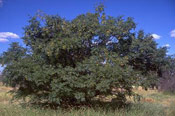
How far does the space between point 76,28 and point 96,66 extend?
197 centimetres

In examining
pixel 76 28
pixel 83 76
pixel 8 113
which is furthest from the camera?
pixel 76 28

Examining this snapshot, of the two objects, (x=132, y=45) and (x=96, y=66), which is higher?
(x=132, y=45)

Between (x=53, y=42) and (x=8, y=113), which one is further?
(x=53, y=42)

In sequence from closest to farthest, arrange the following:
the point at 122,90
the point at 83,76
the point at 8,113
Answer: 1. the point at 8,113
2. the point at 83,76
3. the point at 122,90

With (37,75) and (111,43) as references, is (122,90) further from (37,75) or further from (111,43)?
(37,75)

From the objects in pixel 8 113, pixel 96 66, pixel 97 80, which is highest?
pixel 96 66

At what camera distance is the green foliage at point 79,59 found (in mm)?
7383

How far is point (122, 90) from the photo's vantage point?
877 cm

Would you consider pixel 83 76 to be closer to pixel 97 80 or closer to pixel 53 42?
pixel 97 80

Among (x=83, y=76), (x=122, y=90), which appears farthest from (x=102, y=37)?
(x=122, y=90)

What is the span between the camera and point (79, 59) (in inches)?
348

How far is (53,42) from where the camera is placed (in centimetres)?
758

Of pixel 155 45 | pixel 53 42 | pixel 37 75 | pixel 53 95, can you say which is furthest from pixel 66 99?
pixel 155 45

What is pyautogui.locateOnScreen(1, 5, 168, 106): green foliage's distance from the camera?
24.2 feet
